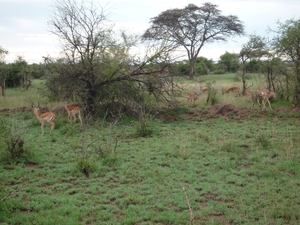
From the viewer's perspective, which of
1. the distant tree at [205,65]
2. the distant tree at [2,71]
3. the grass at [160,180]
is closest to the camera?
the grass at [160,180]

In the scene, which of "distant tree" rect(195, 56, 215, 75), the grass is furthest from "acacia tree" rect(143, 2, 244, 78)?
the grass

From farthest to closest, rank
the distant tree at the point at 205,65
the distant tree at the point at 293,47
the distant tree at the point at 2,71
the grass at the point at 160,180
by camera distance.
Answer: the distant tree at the point at 205,65 < the distant tree at the point at 2,71 < the distant tree at the point at 293,47 < the grass at the point at 160,180

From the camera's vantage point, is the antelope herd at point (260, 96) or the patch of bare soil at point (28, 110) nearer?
the patch of bare soil at point (28, 110)

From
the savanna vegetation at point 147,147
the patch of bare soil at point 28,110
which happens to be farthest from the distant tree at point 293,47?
the patch of bare soil at point 28,110

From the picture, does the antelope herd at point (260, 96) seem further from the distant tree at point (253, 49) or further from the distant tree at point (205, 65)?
the distant tree at point (205, 65)

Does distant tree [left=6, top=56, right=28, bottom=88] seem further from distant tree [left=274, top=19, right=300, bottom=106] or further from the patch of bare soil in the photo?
distant tree [left=274, top=19, right=300, bottom=106]

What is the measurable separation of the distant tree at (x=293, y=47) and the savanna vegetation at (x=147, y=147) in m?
0.05

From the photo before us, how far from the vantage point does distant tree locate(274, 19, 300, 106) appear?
14.2 meters

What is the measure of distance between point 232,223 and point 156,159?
3292 millimetres

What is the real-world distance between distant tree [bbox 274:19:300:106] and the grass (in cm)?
408

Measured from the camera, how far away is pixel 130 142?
32.6 ft

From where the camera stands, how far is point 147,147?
30.2 ft

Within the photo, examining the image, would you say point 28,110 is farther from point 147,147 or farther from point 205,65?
point 205,65

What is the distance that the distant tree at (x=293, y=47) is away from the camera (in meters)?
14.2
